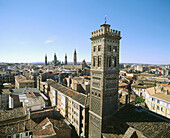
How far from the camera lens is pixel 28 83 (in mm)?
62625

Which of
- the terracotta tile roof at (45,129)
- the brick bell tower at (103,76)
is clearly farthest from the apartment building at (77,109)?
the terracotta tile roof at (45,129)

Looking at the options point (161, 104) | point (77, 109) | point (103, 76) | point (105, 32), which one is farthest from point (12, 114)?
point (161, 104)

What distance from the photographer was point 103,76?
22484 mm

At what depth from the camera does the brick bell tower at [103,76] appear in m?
22.6

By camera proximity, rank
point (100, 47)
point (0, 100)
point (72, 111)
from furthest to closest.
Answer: point (0, 100) < point (72, 111) < point (100, 47)

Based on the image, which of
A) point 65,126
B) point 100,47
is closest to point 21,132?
point 65,126

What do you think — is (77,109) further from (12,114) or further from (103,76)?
(12,114)

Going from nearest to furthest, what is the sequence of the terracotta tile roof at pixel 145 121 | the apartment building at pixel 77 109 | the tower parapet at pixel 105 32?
the terracotta tile roof at pixel 145 121
the tower parapet at pixel 105 32
the apartment building at pixel 77 109

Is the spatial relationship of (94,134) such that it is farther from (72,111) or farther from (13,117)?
(13,117)

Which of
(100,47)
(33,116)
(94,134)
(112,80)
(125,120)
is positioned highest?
(100,47)

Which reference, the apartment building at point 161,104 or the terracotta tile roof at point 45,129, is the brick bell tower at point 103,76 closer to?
the terracotta tile roof at point 45,129

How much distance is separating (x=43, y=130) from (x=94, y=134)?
35.2 feet

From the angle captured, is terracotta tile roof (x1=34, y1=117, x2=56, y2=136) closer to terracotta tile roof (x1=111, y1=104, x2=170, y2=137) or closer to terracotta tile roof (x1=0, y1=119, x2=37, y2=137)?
terracotta tile roof (x1=0, y1=119, x2=37, y2=137)

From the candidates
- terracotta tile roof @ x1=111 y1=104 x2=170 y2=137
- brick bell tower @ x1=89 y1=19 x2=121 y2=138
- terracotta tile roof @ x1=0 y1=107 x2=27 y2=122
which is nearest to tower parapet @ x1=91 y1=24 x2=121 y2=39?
brick bell tower @ x1=89 y1=19 x2=121 y2=138
